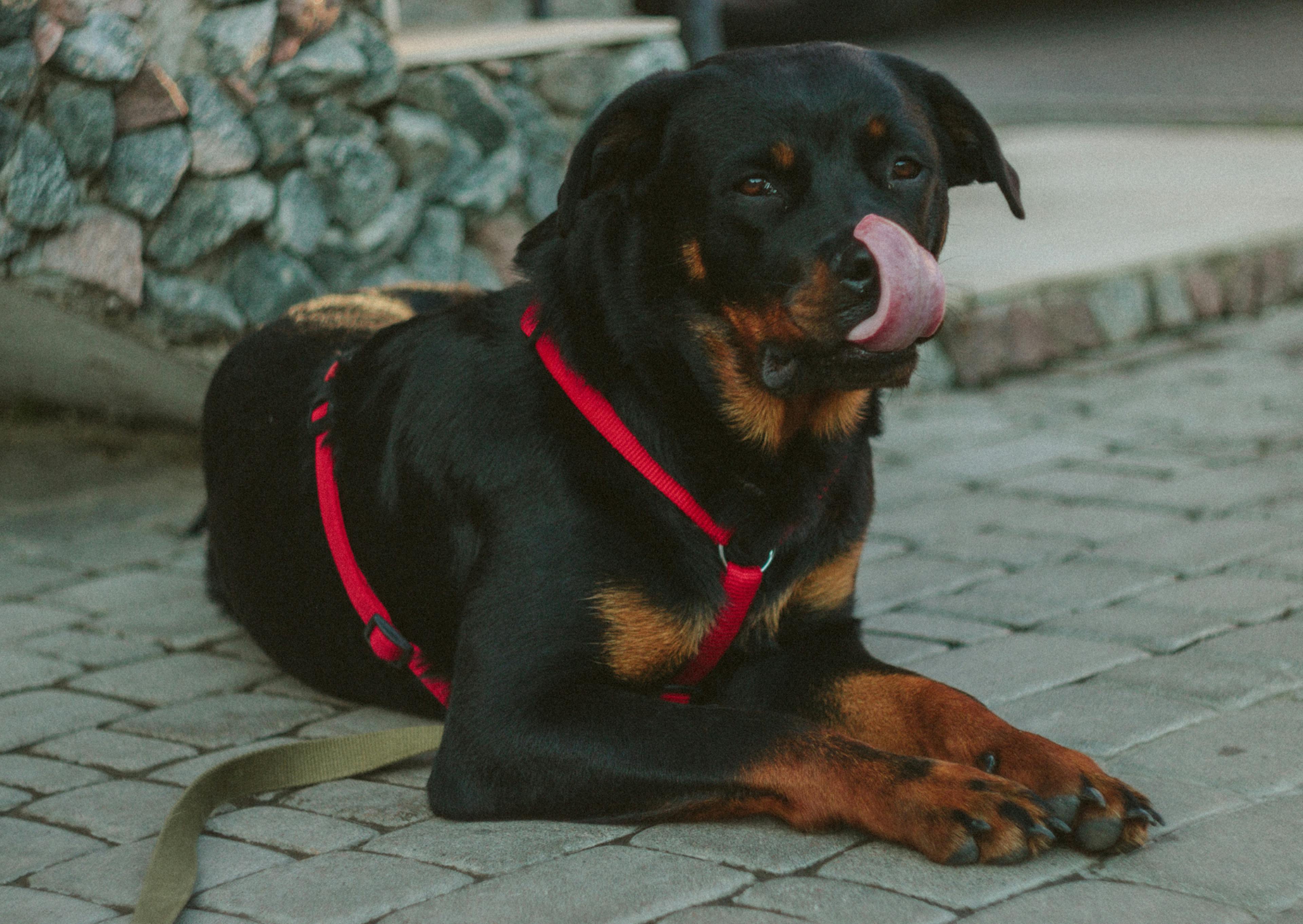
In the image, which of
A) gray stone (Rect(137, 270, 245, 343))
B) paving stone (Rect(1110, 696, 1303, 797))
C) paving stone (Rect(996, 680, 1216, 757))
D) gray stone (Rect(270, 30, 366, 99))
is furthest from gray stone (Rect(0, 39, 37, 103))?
paving stone (Rect(1110, 696, 1303, 797))

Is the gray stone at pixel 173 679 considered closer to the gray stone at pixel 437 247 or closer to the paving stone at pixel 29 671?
the paving stone at pixel 29 671

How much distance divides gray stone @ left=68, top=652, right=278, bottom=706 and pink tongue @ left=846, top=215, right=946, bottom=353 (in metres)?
1.68

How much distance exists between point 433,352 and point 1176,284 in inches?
178

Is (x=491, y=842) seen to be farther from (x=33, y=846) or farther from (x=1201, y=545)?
(x=1201, y=545)

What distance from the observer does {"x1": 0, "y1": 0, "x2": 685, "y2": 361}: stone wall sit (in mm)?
4141

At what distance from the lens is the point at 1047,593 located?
3592 millimetres

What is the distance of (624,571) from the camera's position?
8.36 feet

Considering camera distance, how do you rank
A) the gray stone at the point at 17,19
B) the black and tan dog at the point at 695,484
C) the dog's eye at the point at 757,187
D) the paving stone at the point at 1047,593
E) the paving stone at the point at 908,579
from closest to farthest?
the black and tan dog at the point at 695,484, the dog's eye at the point at 757,187, the paving stone at the point at 1047,593, the paving stone at the point at 908,579, the gray stone at the point at 17,19

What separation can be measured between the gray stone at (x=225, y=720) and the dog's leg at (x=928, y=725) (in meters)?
0.96

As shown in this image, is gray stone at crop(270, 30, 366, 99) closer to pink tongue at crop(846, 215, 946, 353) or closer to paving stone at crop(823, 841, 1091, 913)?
pink tongue at crop(846, 215, 946, 353)

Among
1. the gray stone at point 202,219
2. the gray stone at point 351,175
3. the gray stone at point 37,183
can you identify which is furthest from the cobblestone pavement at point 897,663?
the gray stone at point 351,175

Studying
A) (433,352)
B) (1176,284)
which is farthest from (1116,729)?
(1176,284)

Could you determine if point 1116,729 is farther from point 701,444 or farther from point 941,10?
point 941,10

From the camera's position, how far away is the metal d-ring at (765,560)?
264 cm
